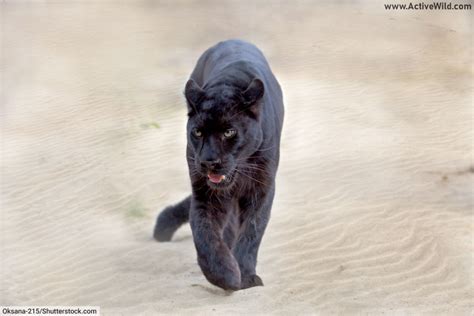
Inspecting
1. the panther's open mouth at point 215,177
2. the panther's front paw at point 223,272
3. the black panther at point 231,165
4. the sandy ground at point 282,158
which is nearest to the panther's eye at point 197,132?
the black panther at point 231,165

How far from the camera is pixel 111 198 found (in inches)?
318

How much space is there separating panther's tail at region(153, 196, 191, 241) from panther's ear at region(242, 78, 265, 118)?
2110 mm

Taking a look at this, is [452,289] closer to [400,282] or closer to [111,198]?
[400,282]

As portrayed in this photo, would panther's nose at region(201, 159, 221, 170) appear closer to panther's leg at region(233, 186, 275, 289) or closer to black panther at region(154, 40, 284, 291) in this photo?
black panther at region(154, 40, 284, 291)

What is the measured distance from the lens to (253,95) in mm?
4867

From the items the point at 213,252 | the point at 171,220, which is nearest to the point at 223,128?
the point at 213,252

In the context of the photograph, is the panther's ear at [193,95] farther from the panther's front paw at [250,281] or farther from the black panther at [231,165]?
the panther's front paw at [250,281]

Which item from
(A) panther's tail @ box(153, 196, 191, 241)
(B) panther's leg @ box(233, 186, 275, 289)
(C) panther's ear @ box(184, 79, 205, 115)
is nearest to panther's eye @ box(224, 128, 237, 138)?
(C) panther's ear @ box(184, 79, 205, 115)

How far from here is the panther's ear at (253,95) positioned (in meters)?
4.85

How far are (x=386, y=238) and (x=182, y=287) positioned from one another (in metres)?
2.39

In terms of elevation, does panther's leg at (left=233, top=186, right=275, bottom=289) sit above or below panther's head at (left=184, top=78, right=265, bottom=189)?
below

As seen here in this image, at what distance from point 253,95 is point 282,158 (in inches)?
181

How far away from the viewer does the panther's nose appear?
4.54 metres

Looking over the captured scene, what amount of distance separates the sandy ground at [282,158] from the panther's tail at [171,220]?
0.15 m
